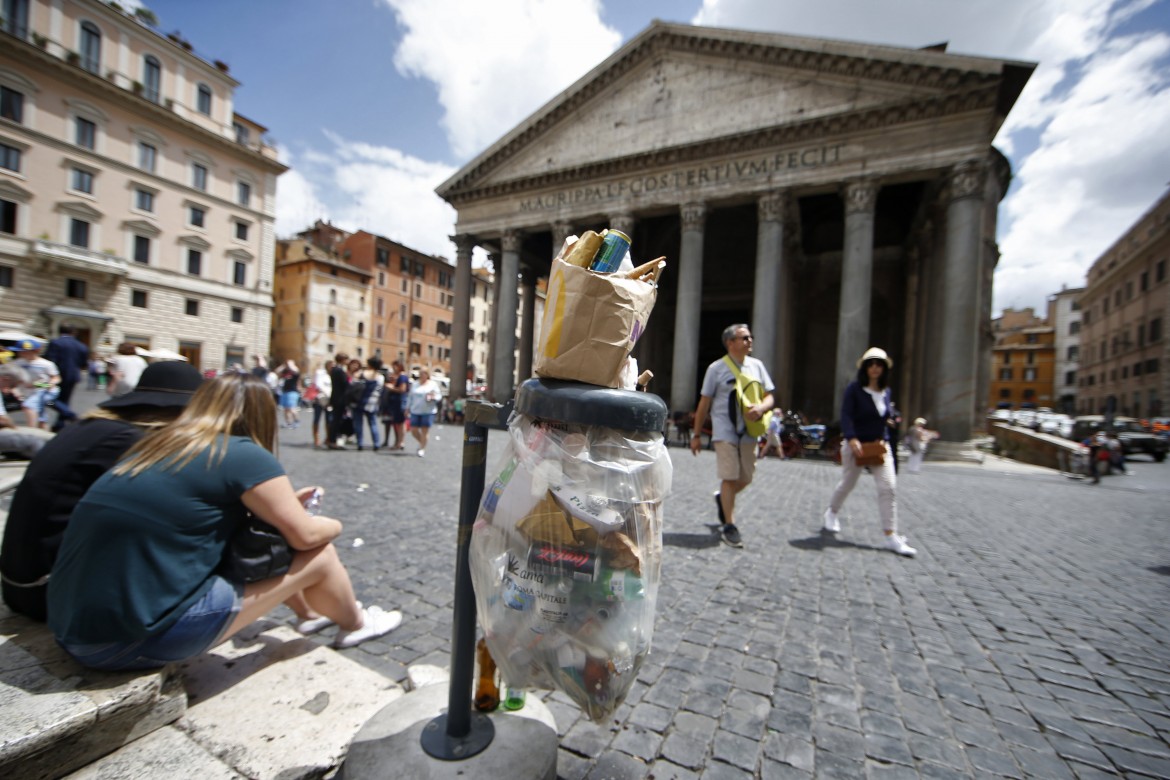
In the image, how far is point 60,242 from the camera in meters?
26.8

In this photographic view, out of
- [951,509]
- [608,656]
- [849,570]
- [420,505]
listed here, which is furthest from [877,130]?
[608,656]

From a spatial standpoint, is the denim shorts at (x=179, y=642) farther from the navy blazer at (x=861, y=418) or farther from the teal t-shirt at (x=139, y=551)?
the navy blazer at (x=861, y=418)

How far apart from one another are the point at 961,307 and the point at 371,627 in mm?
16454

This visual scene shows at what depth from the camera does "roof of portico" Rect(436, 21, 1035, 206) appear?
14.0 metres

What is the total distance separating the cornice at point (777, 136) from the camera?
13.9 meters

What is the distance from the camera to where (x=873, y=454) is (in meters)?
4.73

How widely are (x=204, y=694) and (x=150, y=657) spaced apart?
0.40 meters

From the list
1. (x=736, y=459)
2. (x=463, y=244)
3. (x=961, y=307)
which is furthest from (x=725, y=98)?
(x=736, y=459)

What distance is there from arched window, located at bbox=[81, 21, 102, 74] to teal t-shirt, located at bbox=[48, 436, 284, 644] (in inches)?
1623

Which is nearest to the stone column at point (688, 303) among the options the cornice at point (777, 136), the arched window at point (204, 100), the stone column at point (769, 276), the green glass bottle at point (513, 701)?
the cornice at point (777, 136)

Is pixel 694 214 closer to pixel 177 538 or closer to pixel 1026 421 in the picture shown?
pixel 177 538

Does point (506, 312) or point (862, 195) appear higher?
point (862, 195)

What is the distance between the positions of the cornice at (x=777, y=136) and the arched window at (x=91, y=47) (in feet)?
88.4

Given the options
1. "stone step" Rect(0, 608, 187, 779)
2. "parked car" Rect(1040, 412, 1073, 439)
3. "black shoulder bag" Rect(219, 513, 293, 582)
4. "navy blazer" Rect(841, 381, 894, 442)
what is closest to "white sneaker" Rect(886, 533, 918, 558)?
"navy blazer" Rect(841, 381, 894, 442)
